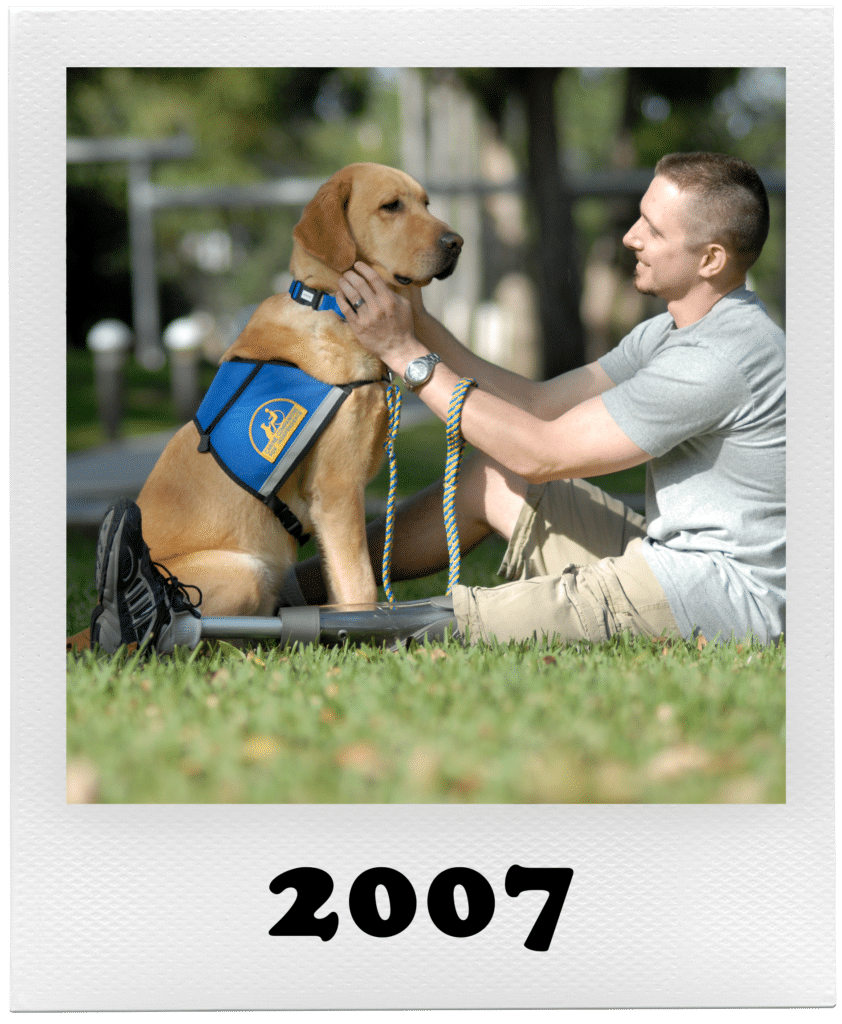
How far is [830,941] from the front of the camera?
2.73m

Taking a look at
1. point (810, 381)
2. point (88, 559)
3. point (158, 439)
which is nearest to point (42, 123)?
point (810, 381)

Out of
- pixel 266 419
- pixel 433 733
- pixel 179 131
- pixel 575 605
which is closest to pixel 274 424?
pixel 266 419

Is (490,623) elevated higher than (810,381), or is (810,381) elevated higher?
(810,381)

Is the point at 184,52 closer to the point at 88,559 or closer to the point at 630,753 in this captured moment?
the point at 630,753

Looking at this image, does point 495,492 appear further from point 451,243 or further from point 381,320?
point 451,243

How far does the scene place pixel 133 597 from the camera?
3023 mm

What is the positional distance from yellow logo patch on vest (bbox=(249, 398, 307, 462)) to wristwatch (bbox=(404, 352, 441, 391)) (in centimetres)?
38

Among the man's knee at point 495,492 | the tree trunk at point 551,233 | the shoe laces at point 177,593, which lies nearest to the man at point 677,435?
the man's knee at point 495,492

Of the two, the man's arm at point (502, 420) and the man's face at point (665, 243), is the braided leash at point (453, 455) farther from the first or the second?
the man's face at point (665, 243)

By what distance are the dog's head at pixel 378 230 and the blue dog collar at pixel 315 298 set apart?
101 mm

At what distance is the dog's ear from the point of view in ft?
→ 11.3

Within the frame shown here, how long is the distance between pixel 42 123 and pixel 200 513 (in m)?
1.29

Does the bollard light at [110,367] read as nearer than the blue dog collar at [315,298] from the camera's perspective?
No

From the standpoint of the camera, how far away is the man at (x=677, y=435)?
3.14 meters
